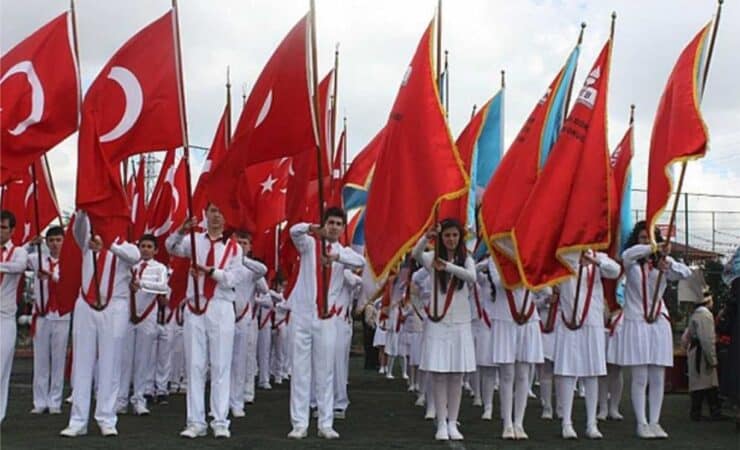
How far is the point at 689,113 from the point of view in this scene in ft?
33.2

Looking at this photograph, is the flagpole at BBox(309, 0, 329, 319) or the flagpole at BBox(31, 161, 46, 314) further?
the flagpole at BBox(31, 161, 46, 314)

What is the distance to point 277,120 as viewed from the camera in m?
9.97

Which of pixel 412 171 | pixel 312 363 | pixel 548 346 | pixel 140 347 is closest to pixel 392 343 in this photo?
pixel 548 346

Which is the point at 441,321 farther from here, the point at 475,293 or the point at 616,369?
the point at 616,369

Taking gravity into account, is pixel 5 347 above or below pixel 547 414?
above

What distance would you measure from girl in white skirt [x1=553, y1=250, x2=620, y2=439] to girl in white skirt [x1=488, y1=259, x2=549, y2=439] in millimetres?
301

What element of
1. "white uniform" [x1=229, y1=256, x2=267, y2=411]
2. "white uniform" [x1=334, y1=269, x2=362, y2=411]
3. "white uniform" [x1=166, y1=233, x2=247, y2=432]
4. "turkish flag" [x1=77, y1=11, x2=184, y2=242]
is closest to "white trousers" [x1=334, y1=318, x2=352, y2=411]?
"white uniform" [x1=334, y1=269, x2=362, y2=411]

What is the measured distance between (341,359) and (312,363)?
1093 mm

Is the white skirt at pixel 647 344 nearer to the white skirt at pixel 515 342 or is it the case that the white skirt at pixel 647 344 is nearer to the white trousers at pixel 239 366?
the white skirt at pixel 515 342

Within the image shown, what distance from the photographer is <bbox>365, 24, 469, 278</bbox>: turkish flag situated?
964 cm

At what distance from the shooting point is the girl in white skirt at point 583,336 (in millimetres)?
10328

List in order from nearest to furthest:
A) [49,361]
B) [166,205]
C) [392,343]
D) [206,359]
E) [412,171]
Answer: [412,171], [206,359], [49,361], [166,205], [392,343]

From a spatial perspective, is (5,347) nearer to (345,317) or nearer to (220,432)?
(220,432)

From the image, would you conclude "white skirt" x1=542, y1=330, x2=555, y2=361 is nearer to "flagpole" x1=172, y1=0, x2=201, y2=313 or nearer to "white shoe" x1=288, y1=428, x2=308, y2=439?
"white shoe" x1=288, y1=428, x2=308, y2=439
